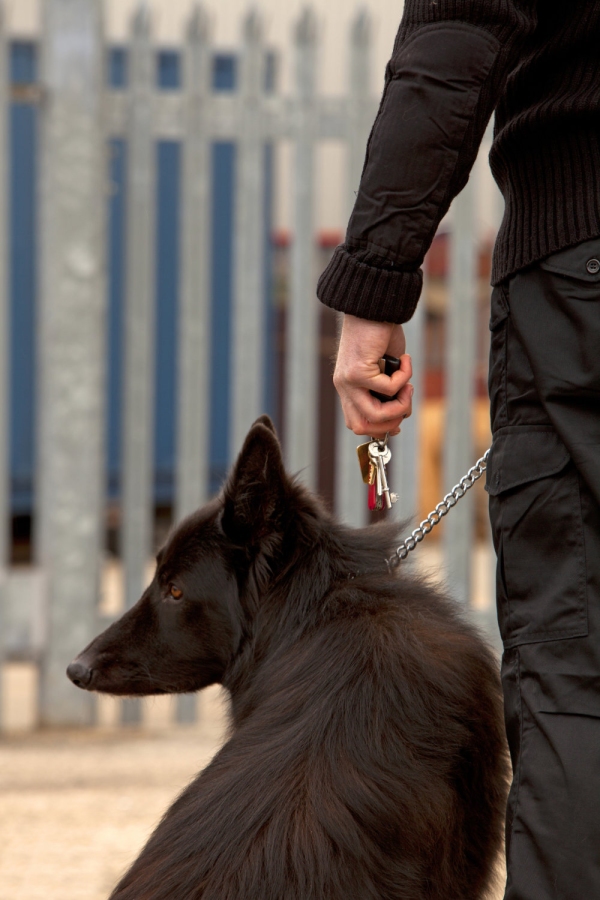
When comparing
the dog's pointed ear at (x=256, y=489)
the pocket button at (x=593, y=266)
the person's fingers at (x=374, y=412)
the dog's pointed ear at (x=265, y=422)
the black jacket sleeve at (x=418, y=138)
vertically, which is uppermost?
the black jacket sleeve at (x=418, y=138)

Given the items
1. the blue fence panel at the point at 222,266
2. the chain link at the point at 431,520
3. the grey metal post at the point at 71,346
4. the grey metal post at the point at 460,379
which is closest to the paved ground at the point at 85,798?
the grey metal post at the point at 71,346

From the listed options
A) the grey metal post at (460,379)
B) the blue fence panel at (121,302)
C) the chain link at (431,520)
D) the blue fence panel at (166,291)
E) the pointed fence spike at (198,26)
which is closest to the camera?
the chain link at (431,520)

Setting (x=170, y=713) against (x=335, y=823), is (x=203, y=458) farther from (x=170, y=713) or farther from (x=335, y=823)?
(x=335, y=823)

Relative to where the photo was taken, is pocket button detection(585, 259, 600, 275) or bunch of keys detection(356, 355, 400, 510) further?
bunch of keys detection(356, 355, 400, 510)

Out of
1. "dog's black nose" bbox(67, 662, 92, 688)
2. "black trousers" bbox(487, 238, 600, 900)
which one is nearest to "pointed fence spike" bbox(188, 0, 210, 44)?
"dog's black nose" bbox(67, 662, 92, 688)

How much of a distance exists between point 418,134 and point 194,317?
3.26m

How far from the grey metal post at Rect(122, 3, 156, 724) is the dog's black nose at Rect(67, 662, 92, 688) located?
2.03 m

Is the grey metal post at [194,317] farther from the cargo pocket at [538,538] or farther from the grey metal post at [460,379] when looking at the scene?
the cargo pocket at [538,538]

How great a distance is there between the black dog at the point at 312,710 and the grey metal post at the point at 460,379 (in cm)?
263

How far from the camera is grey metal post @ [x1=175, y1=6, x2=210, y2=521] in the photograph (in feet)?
15.6

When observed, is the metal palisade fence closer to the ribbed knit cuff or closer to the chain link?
the chain link

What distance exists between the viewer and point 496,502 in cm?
173

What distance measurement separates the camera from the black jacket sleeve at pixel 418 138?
1.64m

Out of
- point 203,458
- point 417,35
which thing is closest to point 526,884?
point 417,35
